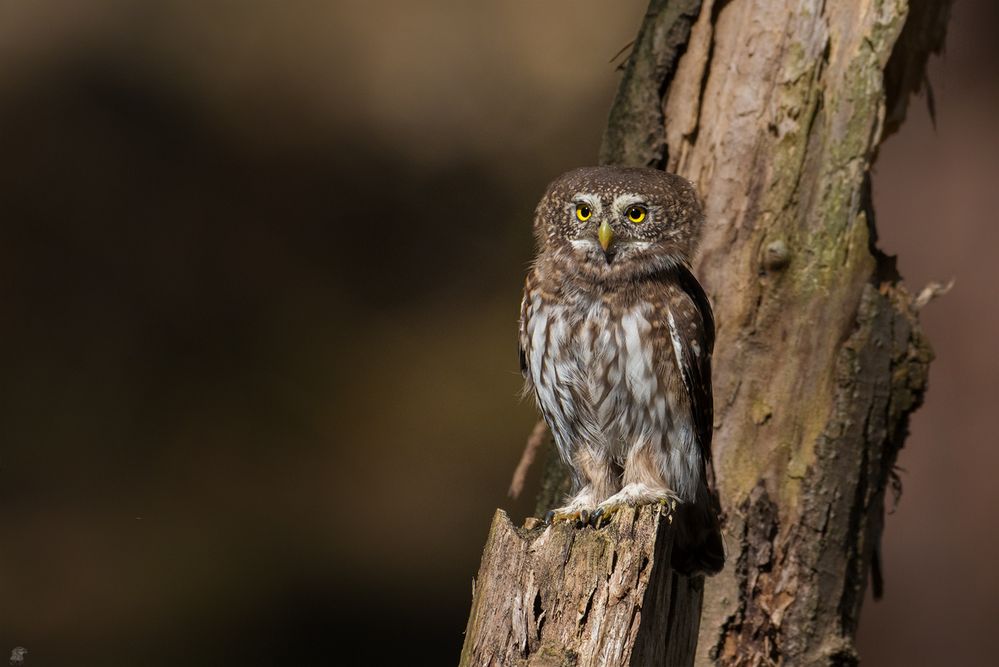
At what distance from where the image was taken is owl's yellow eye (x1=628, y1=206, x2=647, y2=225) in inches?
162

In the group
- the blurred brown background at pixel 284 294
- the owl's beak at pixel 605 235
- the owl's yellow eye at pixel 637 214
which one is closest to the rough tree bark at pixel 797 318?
the owl's yellow eye at pixel 637 214

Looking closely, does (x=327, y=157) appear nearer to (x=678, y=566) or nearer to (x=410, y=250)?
(x=410, y=250)

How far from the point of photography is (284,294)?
8.38m

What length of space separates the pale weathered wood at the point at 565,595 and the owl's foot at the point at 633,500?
0.65m

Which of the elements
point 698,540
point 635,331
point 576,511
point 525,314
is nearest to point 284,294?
point 525,314

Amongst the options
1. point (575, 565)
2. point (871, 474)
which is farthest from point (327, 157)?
point (575, 565)

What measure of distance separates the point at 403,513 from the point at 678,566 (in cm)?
463

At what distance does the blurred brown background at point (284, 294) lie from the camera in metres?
7.79

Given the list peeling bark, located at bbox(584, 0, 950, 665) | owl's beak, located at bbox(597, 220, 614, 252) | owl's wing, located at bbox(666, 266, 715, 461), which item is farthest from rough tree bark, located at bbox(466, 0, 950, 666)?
owl's beak, located at bbox(597, 220, 614, 252)

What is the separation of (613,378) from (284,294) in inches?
181

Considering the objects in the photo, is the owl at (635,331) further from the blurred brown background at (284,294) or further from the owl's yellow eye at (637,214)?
the blurred brown background at (284,294)

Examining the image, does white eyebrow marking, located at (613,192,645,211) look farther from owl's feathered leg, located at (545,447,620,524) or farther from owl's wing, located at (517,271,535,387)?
owl's feathered leg, located at (545,447,620,524)

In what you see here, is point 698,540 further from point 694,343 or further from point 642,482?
point 694,343

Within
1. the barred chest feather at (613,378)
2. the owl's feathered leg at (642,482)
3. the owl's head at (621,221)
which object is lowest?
the owl's feathered leg at (642,482)
